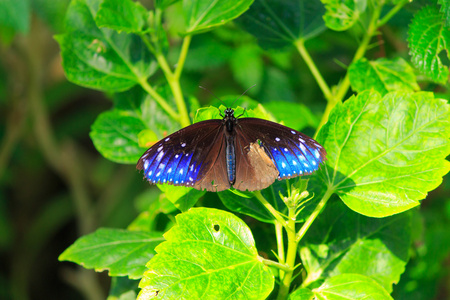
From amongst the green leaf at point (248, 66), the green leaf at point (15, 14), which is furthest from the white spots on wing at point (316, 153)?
the green leaf at point (15, 14)

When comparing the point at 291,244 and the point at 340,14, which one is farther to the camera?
the point at 340,14

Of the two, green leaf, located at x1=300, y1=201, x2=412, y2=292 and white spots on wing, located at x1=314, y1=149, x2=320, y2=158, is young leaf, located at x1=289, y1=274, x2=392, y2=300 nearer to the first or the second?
green leaf, located at x1=300, y1=201, x2=412, y2=292

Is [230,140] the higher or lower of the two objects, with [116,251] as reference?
higher

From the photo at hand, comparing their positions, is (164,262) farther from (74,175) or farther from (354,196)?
(74,175)

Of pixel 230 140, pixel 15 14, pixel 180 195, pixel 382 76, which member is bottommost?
pixel 180 195

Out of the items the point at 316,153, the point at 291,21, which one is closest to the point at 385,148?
the point at 316,153

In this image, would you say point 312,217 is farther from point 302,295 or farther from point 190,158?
point 190,158

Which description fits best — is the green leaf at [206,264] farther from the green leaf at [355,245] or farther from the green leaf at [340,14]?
the green leaf at [340,14]
